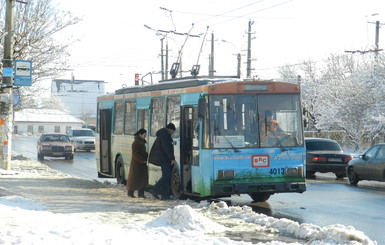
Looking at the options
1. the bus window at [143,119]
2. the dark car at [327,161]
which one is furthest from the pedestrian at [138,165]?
the dark car at [327,161]

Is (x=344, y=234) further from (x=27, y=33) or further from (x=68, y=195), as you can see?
(x=27, y=33)

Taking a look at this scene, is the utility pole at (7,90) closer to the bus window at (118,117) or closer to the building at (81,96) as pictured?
the bus window at (118,117)

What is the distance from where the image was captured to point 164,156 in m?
15.1

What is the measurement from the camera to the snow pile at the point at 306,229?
916 centimetres

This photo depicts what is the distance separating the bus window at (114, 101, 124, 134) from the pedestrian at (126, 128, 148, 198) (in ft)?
11.6

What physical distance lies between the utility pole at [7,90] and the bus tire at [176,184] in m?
8.77

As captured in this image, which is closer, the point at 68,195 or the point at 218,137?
the point at 218,137

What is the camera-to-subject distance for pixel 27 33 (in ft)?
88.3

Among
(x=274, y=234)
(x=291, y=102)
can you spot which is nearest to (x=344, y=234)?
(x=274, y=234)

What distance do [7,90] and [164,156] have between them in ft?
31.7

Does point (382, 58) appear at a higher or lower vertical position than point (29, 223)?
higher

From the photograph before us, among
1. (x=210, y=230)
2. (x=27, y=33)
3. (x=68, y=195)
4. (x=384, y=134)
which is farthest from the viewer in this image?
(x=384, y=134)

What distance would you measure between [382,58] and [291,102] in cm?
3409

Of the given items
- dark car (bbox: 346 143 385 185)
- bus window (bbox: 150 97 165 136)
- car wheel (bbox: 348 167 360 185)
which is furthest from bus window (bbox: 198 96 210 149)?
car wheel (bbox: 348 167 360 185)
